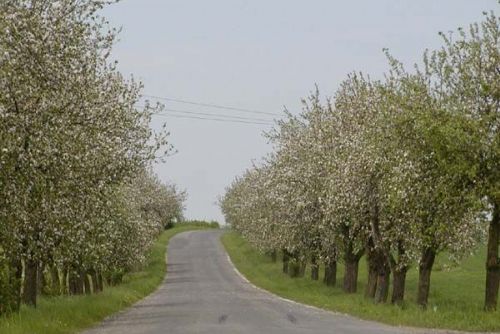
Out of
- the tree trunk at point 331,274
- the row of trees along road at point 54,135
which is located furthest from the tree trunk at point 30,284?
the tree trunk at point 331,274

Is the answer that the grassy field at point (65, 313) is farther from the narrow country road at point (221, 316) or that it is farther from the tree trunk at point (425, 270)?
→ the tree trunk at point (425, 270)

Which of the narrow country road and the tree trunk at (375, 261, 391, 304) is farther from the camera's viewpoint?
the tree trunk at (375, 261, 391, 304)

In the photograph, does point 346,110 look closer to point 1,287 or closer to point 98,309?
point 98,309

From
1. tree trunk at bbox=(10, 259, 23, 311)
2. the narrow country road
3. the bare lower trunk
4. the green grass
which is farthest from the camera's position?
the bare lower trunk

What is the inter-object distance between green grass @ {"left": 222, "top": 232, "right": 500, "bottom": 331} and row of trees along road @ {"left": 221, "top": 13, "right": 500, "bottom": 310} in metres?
1.69

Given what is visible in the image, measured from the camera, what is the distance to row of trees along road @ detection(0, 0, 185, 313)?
67.4 ft

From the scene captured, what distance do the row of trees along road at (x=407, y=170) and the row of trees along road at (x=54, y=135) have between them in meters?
9.41

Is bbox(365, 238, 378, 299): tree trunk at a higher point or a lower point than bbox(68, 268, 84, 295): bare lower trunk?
higher

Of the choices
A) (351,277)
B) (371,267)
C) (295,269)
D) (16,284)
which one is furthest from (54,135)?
(295,269)

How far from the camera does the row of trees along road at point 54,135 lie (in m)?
20.5

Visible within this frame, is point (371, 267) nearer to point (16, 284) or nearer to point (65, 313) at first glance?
point (65, 313)

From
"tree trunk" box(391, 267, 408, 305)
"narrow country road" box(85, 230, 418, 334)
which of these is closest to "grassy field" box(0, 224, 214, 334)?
"narrow country road" box(85, 230, 418, 334)

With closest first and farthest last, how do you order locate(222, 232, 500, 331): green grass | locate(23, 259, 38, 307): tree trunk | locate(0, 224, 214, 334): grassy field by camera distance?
locate(0, 224, 214, 334): grassy field
locate(222, 232, 500, 331): green grass
locate(23, 259, 38, 307): tree trunk

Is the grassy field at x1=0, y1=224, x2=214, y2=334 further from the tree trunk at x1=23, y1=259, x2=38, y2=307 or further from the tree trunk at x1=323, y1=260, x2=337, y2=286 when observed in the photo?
the tree trunk at x1=323, y1=260, x2=337, y2=286
